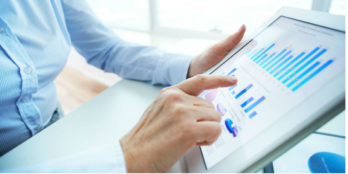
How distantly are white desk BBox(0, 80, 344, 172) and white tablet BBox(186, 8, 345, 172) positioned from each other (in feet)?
0.31

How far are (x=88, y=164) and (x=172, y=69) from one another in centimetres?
30

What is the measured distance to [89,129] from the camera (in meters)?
0.46

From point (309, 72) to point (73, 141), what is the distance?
0.41 meters

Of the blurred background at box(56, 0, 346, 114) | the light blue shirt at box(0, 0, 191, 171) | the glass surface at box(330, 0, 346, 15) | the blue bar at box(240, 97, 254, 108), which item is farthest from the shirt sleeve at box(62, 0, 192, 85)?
the glass surface at box(330, 0, 346, 15)

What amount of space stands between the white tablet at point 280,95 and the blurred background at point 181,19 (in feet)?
1.43

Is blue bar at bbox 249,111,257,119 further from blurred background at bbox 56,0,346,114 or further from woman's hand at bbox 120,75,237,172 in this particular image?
blurred background at bbox 56,0,346,114

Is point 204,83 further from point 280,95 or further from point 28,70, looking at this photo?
point 28,70

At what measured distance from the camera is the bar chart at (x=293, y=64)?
0.80 ft

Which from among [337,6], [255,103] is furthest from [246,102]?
[337,6]

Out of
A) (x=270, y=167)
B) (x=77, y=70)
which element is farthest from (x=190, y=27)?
(x=77, y=70)

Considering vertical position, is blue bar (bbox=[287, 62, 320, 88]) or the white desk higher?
blue bar (bbox=[287, 62, 320, 88])

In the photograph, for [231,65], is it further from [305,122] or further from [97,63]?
[97,63]

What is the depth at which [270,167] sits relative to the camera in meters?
0.34

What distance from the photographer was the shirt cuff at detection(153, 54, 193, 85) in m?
0.53
